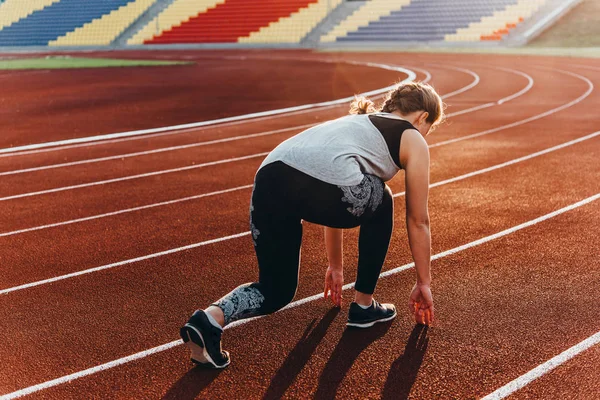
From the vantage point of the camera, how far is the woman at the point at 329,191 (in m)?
3.18

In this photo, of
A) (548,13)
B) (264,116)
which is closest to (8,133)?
(264,116)

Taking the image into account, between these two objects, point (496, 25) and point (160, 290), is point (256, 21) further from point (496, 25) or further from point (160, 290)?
point (160, 290)

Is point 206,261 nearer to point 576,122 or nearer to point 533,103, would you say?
point 576,122

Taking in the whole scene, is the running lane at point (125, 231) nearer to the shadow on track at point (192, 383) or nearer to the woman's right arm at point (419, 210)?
the shadow on track at point (192, 383)

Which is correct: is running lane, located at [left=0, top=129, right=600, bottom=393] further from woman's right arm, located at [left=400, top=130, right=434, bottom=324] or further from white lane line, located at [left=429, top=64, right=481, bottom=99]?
white lane line, located at [left=429, top=64, right=481, bottom=99]

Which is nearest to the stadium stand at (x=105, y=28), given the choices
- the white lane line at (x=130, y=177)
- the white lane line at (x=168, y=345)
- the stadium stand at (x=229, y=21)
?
the stadium stand at (x=229, y=21)

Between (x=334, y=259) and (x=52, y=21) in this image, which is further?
(x=52, y=21)

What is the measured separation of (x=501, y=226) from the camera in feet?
19.2

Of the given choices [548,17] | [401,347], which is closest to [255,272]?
[401,347]

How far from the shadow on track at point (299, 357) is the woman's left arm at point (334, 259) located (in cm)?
17

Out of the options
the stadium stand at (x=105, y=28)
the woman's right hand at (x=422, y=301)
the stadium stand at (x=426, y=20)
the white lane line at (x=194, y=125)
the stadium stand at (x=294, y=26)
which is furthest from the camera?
the stadium stand at (x=105, y=28)

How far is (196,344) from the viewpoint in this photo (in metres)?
3.26

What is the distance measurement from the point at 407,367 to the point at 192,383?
1.07 metres

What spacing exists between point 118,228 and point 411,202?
360 cm
